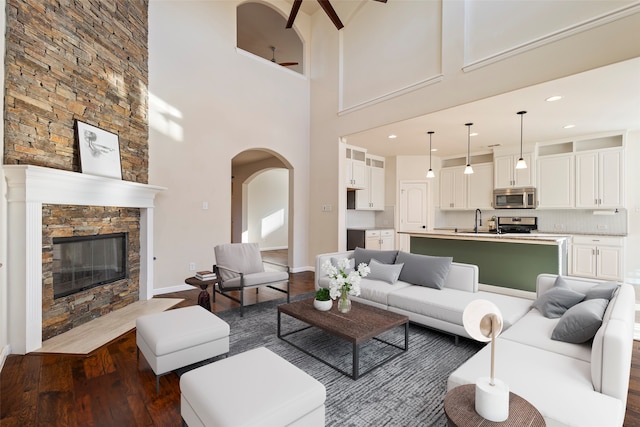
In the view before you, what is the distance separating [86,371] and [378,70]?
17.8 feet

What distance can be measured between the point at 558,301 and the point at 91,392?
3.63 m

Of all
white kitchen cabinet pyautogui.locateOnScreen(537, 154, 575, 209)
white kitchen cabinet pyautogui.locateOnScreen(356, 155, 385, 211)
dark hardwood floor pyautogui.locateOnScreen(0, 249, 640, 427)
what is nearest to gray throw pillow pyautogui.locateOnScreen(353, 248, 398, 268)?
dark hardwood floor pyautogui.locateOnScreen(0, 249, 640, 427)

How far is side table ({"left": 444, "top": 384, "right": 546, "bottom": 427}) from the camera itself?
47.6 inches

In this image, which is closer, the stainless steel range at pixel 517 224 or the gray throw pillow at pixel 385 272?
the gray throw pillow at pixel 385 272

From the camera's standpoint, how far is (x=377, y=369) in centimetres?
236

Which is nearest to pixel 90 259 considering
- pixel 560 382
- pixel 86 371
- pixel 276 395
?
pixel 86 371

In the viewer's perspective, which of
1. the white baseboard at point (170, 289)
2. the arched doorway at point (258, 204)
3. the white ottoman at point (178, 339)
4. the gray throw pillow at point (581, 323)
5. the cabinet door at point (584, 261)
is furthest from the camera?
the arched doorway at point (258, 204)

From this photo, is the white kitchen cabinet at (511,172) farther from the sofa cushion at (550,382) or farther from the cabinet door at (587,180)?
the sofa cushion at (550,382)

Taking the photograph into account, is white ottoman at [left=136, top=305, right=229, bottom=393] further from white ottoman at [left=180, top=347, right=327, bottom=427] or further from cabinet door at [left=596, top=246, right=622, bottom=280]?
cabinet door at [left=596, top=246, right=622, bottom=280]

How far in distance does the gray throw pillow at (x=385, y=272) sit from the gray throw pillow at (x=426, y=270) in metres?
0.10

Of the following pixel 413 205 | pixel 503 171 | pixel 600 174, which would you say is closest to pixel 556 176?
pixel 600 174

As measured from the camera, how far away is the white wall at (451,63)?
10.1 ft

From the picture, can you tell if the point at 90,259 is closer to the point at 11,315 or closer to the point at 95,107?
the point at 11,315

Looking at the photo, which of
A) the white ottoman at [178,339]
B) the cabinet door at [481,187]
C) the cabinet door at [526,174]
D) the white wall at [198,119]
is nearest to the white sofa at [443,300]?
the white ottoman at [178,339]
